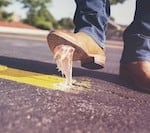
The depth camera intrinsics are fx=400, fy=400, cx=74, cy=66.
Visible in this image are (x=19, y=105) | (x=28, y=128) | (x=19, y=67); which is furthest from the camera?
(x=19, y=67)

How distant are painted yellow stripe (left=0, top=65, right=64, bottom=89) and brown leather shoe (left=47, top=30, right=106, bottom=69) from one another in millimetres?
185

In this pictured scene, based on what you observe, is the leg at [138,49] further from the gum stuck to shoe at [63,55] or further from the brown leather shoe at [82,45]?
the gum stuck to shoe at [63,55]

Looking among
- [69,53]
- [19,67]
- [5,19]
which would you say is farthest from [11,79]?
[5,19]

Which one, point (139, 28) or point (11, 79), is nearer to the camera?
point (11, 79)

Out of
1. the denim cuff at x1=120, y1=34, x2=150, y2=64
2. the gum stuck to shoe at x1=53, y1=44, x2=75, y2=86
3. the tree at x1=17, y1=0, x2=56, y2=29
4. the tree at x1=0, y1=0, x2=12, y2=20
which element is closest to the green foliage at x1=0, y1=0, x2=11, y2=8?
the tree at x1=0, y1=0, x2=12, y2=20

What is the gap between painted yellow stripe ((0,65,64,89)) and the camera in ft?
7.14

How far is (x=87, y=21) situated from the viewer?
2.45 m

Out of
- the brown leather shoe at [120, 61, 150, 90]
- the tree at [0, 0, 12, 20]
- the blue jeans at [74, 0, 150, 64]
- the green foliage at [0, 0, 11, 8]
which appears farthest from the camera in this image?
the tree at [0, 0, 12, 20]

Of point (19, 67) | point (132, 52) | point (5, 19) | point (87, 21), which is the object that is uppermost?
point (87, 21)

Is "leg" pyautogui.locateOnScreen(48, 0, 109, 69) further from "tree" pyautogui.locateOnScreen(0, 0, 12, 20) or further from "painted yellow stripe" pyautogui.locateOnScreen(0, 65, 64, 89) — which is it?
"tree" pyautogui.locateOnScreen(0, 0, 12, 20)

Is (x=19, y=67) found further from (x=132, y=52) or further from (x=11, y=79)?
(x=132, y=52)

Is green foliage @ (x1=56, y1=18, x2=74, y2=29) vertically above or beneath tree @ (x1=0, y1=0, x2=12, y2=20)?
beneath

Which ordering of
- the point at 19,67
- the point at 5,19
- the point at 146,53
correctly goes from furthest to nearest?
the point at 5,19
the point at 19,67
the point at 146,53

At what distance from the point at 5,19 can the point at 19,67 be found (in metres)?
32.9
